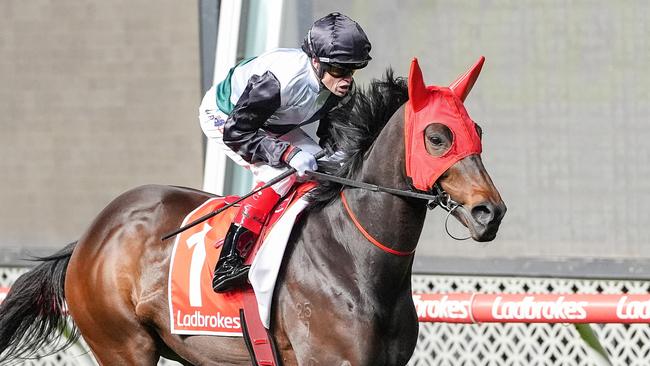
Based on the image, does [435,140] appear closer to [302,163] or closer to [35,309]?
[302,163]

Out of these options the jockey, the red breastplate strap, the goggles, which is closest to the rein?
the red breastplate strap

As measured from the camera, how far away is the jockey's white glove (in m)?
3.89

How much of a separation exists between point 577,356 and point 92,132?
10.9 feet

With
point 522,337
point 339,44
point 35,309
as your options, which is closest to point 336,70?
point 339,44

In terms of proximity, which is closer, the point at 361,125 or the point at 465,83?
the point at 465,83

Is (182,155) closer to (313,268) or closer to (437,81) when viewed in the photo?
(437,81)

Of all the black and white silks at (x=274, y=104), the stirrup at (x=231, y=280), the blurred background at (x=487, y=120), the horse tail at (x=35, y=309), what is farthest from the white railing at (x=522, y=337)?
the black and white silks at (x=274, y=104)

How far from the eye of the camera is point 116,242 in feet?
14.8

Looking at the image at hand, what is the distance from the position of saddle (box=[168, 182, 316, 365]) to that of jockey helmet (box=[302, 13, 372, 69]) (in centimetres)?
45

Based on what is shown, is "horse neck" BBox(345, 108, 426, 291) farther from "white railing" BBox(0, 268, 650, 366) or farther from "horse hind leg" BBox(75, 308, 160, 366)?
"white railing" BBox(0, 268, 650, 366)

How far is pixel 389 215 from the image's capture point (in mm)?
3695

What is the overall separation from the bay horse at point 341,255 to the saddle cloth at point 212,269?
0.05 metres

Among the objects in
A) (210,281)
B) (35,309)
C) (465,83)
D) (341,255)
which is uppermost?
(465,83)

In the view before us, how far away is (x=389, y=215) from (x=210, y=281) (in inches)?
31.2
